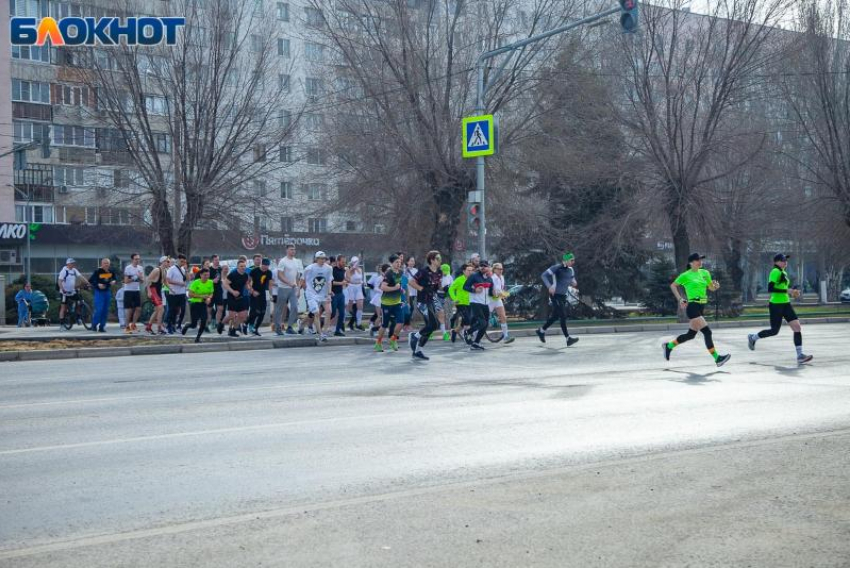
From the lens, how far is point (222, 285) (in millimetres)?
22500

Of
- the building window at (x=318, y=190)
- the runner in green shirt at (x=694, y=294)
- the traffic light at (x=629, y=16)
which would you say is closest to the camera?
the runner in green shirt at (x=694, y=294)

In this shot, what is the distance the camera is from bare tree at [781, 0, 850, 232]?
1454 inches

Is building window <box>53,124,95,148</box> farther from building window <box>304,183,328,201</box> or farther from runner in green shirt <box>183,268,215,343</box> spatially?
runner in green shirt <box>183,268,215,343</box>

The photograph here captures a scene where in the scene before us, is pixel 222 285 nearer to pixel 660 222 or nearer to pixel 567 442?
pixel 567 442

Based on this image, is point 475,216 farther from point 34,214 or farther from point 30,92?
point 34,214

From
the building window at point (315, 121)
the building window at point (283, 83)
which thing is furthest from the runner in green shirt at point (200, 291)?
the building window at point (283, 83)

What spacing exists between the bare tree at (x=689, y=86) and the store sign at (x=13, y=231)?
2773cm

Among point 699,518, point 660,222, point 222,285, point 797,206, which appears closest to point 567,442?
point 699,518

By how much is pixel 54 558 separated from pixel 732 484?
409 centimetres

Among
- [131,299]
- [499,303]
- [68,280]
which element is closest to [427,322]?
[499,303]

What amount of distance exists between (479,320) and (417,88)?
11.2 meters

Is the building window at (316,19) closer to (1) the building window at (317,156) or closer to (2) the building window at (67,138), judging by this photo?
(1) the building window at (317,156)

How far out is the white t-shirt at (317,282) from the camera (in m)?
21.3

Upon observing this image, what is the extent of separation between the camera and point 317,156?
3133cm
